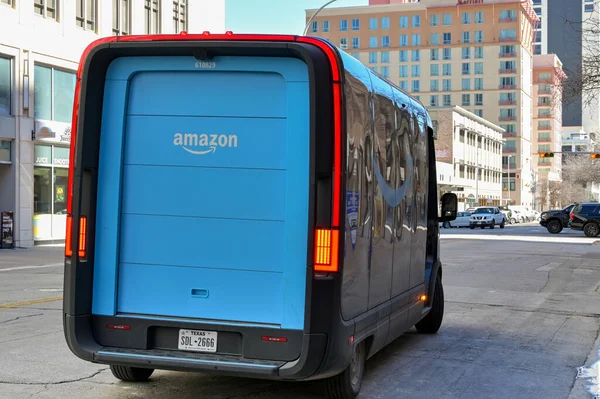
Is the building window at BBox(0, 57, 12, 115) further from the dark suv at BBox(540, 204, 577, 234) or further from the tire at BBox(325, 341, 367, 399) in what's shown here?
the dark suv at BBox(540, 204, 577, 234)

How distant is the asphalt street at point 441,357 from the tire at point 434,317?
0.16m

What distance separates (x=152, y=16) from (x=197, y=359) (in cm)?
3287

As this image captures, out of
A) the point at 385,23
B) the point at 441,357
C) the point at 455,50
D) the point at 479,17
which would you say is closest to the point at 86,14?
the point at 441,357

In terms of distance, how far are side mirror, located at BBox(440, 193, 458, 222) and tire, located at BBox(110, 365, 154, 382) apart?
14.1ft

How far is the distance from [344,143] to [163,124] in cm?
138

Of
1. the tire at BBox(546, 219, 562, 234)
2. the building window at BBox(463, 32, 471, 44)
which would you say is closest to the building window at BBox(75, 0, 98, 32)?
the tire at BBox(546, 219, 562, 234)

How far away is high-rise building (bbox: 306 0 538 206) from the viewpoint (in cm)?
13500

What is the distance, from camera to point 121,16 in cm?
3478

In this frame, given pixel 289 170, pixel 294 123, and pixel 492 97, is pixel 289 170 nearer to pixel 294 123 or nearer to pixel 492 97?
pixel 294 123

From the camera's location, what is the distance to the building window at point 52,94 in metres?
30.1

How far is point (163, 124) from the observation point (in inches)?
242

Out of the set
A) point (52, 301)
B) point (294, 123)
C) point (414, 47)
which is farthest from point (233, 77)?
point (414, 47)

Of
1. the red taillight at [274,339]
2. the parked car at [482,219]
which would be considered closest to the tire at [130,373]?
the red taillight at [274,339]

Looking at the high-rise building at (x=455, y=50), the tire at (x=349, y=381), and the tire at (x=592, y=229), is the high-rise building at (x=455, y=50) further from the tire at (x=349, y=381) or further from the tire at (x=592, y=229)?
the tire at (x=349, y=381)
